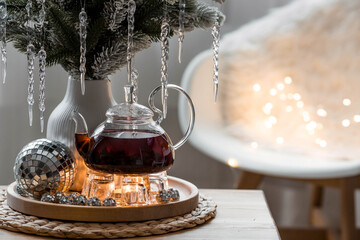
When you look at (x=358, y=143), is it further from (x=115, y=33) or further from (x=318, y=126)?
(x=115, y=33)

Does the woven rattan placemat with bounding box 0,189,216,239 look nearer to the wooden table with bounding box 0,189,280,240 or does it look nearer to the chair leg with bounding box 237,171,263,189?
the wooden table with bounding box 0,189,280,240

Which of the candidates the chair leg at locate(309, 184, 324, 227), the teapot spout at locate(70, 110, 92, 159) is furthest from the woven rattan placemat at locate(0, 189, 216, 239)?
the chair leg at locate(309, 184, 324, 227)

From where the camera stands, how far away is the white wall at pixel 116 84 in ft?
6.81

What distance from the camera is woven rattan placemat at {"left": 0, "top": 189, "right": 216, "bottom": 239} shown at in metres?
0.85

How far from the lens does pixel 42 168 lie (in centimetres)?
94

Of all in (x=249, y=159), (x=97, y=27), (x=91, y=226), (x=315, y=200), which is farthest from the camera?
(x=315, y=200)

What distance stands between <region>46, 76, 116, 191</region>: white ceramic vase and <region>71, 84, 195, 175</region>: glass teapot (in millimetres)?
45

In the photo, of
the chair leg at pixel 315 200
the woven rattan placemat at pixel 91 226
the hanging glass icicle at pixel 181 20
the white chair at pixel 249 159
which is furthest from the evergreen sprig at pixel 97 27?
the chair leg at pixel 315 200

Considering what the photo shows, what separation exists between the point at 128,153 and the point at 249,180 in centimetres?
92

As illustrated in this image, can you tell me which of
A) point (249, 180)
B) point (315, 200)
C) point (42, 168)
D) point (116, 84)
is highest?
point (116, 84)

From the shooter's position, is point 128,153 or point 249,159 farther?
point 249,159

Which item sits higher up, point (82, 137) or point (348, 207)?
point (82, 137)

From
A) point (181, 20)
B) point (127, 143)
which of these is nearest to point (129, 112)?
point (127, 143)

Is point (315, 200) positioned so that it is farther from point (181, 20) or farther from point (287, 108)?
point (181, 20)
